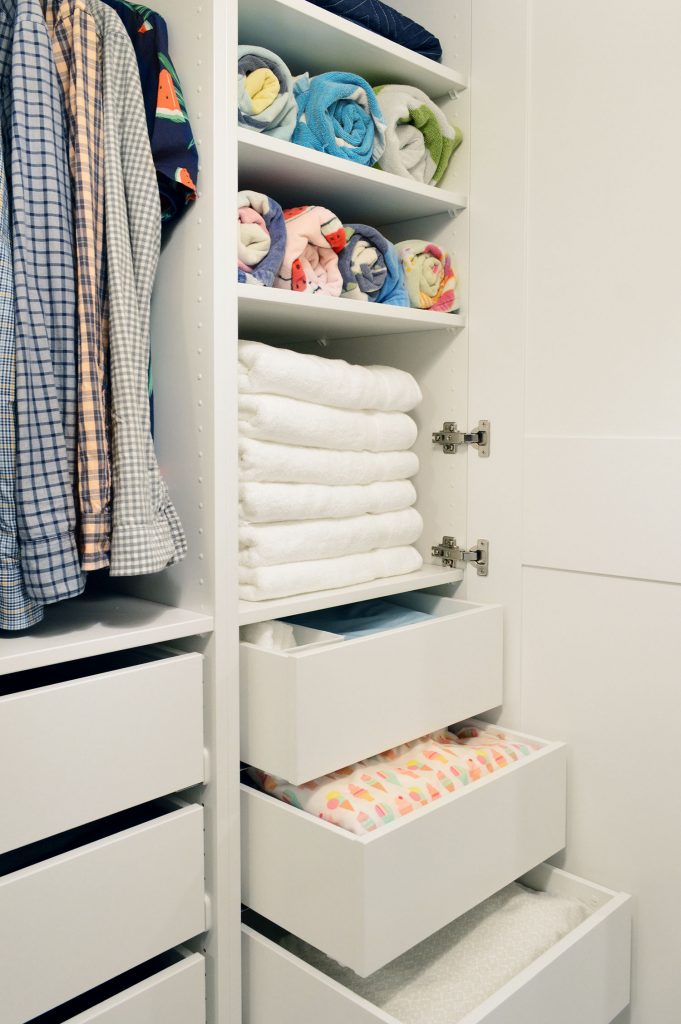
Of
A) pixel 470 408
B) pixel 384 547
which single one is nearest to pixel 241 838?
pixel 384 547

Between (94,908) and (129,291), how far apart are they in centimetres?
78

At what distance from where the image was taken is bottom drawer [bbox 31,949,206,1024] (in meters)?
Result: 1.07

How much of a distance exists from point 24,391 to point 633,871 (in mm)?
1190

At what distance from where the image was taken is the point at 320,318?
1.41 meters

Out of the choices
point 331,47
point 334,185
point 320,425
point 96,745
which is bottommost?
point 96,745

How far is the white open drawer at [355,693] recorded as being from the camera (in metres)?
1.16

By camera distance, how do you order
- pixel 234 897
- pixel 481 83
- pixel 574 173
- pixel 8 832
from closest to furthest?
pixel 8 832
pixel 234 897
pixel 574 173
pixel 481 83

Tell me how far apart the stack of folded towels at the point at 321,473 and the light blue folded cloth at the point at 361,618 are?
10cm

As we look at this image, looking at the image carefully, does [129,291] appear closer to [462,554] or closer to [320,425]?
[320,425]

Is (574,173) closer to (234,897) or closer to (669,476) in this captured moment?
(669,476)

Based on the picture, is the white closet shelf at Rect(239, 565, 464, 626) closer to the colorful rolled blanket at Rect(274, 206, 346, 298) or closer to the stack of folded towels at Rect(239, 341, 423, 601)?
the stack of folded towels at Rect(239, 341, 423, 601)

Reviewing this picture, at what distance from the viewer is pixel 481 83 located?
4.91 feet

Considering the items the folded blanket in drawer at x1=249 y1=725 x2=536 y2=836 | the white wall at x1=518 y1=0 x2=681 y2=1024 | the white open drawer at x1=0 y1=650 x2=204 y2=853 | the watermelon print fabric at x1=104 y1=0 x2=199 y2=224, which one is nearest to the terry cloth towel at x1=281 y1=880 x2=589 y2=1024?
the white wall at x1=518 y1=0 x2=681 y2=1024

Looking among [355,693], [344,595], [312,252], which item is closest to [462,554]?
[344,595]
